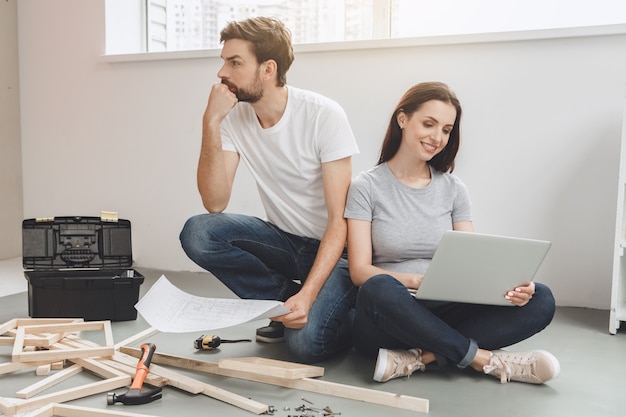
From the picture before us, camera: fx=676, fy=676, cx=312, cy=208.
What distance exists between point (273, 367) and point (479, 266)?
1.96 ft

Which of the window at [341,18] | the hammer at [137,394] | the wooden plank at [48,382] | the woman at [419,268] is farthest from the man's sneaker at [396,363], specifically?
the window at [341,18]

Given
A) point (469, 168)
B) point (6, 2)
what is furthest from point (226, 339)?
point (6, 2)

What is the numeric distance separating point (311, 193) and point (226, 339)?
58 cm

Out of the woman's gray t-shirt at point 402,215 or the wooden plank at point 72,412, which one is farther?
the woman's gray t-shirt at point 402,215

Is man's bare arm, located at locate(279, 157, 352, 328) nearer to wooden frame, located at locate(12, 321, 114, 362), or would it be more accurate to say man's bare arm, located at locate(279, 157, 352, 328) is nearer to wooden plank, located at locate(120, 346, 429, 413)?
wooden plank, located at locate(120, 346, 429, 413)

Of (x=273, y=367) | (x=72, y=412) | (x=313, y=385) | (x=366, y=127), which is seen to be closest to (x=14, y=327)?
(x=72, y=412)

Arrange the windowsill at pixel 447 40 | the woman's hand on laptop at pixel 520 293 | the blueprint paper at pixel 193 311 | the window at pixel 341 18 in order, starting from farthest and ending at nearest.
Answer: the window at pixel 341 18, the windowsill at pixel 447 40, the woman's hand on laptop at pixel 520 293, the blueprint paper at pixel 193 311

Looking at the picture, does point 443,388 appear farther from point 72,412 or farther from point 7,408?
point 7,408

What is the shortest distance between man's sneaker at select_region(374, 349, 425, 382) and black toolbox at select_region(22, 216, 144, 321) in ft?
3.61

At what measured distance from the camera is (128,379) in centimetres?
176

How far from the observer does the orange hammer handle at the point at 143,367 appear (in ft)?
5.52

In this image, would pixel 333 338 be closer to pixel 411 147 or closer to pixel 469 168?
pixel 411 147

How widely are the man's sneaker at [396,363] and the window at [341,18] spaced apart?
1.76 meters

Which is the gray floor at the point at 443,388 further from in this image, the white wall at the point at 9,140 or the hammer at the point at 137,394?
the white wall at the point at 9,140
